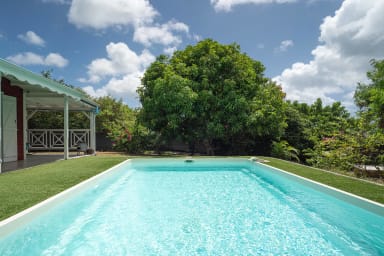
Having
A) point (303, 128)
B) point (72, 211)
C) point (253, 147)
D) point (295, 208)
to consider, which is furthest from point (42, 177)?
point (303, 128)

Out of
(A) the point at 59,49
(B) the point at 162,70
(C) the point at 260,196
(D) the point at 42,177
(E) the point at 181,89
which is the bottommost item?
(C) the point at 260,196

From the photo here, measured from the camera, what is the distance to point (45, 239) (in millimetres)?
3412

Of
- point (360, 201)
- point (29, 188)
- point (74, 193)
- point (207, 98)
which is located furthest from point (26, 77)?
point (207, 98)

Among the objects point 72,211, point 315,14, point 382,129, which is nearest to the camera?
point 72,211

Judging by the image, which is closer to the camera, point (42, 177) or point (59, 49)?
point (42, 177)

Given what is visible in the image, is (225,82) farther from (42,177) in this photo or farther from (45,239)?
(45,239)

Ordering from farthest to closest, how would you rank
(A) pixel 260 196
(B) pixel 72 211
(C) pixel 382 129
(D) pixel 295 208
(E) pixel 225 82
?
(E) pixel 225 82 → (C) pixel 382 129 → (A) pixel 260 196 → (D) pixel 295 208 → (B) pixel 72 211

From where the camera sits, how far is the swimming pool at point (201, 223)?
3.24 metres

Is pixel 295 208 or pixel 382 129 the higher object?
pixel 382 129

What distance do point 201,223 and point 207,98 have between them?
35.4 feet

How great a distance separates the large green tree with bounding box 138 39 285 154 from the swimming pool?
311 inches

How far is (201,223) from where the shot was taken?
4.12 meters

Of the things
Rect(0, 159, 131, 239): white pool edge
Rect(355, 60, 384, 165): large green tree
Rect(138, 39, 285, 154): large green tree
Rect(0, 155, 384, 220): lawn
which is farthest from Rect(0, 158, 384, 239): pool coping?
Rect(138, 39, 285, 154): large green tree

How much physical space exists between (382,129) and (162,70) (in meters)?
12.6
